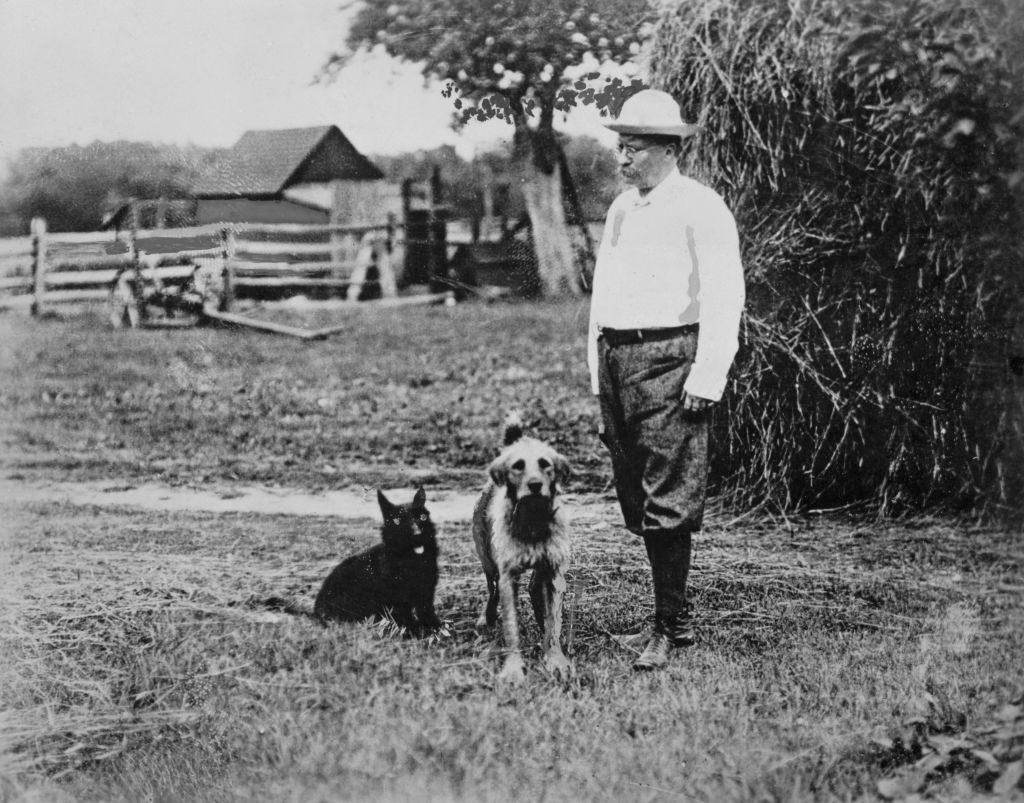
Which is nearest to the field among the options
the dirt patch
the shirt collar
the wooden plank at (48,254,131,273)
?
the dirt patch

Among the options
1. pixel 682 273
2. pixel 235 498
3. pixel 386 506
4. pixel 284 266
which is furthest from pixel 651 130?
pixel 235 498

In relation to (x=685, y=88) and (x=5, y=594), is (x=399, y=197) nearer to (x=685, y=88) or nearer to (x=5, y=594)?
(x=685, y=88)

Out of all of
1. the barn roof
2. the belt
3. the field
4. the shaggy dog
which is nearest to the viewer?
the field

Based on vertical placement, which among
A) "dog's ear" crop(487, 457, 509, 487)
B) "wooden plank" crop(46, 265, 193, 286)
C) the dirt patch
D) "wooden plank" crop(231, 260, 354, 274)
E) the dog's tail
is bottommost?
the dirt patch

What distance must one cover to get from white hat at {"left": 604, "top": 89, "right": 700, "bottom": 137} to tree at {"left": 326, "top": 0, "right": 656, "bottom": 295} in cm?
30

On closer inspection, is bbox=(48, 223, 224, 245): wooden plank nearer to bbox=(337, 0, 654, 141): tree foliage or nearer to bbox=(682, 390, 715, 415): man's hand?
bbox=(337, 0, 654, 141): tree foliage

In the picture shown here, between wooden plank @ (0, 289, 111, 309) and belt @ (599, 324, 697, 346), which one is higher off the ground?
wooden plank @ (0, 289, 111, 309)

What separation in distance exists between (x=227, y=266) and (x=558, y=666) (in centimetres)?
222

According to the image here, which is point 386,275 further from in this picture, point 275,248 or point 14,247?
point 14,247

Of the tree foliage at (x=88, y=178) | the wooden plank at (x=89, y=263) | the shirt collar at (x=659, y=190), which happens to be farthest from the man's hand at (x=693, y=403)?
the wooden plank at (x=89, y=263)

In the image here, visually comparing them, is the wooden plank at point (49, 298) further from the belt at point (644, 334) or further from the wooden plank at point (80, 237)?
the belt at point (644, 334)

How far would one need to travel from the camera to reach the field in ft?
11.9

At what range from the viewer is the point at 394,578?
13.4ft

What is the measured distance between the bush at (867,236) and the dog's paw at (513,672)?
54.7 inches
